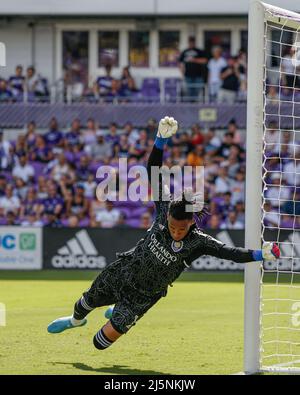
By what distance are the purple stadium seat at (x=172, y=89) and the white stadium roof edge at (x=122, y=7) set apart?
2269 mm

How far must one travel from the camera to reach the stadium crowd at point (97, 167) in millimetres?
22172

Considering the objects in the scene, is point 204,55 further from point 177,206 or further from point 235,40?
point 177,206

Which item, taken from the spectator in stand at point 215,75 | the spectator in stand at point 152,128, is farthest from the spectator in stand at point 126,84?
the spectator in stand at point 215,75

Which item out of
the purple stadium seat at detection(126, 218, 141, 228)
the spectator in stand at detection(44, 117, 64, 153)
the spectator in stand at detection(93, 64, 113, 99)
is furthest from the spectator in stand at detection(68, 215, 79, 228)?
the spectator in stand at detection(93, 64, 113, 99)

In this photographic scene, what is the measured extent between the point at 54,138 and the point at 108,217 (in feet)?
13.4

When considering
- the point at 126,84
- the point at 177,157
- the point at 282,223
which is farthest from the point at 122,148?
the point at 282,223

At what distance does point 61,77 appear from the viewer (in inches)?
1128

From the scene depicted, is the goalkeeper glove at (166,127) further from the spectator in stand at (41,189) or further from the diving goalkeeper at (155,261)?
the spectator in stand at (41,189)

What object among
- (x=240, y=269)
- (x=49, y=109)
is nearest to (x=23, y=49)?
(x=49, y=109)

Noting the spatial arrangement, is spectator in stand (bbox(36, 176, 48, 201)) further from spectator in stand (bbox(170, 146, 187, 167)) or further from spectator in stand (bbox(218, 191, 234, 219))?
spectator in stand (bbox(218, 191, 234, 219))

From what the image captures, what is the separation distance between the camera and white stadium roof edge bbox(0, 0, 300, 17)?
2789cm

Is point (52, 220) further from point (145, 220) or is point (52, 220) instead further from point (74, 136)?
point (74, 136)

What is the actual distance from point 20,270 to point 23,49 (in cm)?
1023

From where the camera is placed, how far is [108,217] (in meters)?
22.2
